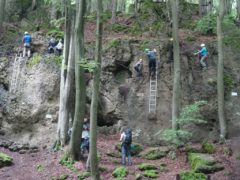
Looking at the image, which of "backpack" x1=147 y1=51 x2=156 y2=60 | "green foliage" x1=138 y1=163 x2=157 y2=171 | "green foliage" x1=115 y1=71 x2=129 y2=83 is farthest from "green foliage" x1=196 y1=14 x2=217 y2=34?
"green foliage" x1=138 y1=163 x2=157 y2=171

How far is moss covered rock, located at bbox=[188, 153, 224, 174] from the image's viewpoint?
45.4ft

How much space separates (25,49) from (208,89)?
11.2m

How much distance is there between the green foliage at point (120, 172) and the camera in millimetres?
13986

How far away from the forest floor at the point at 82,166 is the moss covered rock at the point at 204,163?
0.25 metres

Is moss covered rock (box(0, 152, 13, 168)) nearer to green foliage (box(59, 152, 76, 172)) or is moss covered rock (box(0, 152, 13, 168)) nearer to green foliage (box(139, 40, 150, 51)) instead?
green foliage (box(59, 152, 76, 172))

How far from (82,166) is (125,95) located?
662cm

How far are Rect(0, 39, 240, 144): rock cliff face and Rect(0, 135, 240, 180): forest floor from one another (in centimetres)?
234

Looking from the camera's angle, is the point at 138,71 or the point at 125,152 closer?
the point at 125,152

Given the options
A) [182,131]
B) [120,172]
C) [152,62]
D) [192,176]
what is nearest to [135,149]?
[182,131]

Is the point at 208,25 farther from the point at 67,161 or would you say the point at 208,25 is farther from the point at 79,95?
the point at 67,161

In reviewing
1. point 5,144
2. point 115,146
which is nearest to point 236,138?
point 115,146

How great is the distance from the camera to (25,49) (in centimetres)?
2198

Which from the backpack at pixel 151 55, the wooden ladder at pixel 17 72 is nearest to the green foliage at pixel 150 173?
the backpack at pixel 151 55

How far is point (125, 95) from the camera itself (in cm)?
2084
